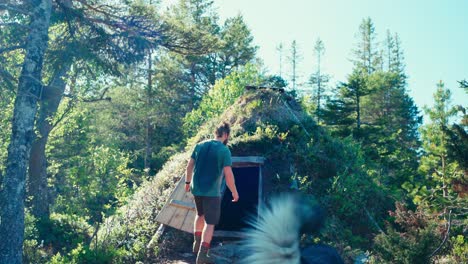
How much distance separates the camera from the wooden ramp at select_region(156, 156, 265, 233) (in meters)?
8.44

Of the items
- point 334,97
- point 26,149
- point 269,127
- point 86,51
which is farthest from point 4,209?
point 334,97

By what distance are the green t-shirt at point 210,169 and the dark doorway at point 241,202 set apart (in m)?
4.20

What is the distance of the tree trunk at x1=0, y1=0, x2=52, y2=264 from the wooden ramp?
2.84 m

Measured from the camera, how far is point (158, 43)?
42.2 feet

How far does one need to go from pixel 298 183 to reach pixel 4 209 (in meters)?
6.10

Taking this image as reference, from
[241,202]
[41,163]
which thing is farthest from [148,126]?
[241,202]

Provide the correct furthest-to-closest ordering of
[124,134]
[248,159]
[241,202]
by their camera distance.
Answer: [124,134] < [241,202] < [248,159]

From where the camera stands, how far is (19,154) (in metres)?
8.48

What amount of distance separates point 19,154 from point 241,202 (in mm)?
5361

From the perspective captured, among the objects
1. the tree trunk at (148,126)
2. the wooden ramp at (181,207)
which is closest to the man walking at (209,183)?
the wooden ramp at (181,207)

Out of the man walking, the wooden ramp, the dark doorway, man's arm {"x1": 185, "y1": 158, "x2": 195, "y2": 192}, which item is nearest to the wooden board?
the wooden ramp

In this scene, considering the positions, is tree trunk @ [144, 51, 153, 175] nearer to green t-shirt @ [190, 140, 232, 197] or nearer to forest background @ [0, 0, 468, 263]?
forest background @ [0, 0, 468, 263]

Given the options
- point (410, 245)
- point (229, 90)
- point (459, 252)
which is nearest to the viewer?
point (410, 245)

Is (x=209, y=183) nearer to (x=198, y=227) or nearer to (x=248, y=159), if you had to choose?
(x=198, y=227)
